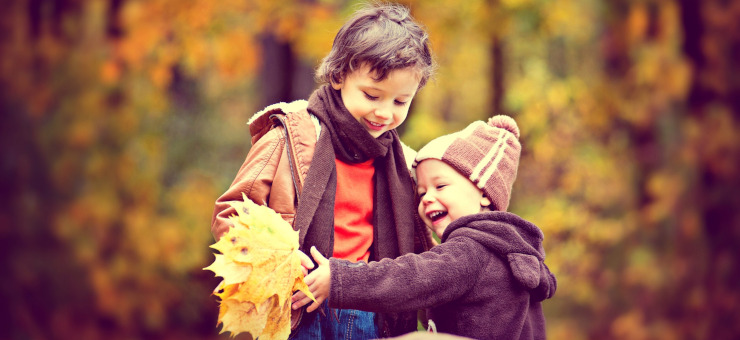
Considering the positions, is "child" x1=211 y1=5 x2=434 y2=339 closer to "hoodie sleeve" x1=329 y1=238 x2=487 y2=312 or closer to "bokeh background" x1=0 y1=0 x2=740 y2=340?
"hoodie sleeve" x1=329 y1=238 x2=487 y2=312

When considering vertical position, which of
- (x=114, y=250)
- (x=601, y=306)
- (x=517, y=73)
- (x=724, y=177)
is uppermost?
(x=517, y=73)

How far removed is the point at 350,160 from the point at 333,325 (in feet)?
1.80

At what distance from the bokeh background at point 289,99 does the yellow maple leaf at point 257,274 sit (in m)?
4.18

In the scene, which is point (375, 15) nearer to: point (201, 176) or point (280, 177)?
point (280, 177)

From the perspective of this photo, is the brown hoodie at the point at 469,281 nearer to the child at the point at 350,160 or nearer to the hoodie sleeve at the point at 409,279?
the hoodie sleeve at the point at 409,279

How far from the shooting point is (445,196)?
2627mm

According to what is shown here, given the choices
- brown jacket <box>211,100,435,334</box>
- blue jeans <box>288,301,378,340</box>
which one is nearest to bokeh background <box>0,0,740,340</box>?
brown jacket <box>211,100,435,334</box>

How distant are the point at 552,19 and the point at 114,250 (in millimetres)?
4190

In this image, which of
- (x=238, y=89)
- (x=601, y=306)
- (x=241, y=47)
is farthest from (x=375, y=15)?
(x=238, y=89)

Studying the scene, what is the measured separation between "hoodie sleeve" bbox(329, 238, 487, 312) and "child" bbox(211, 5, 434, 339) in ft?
0.69

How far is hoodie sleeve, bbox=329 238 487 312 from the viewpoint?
2.27 m

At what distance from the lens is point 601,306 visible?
→ 7703 millimetres

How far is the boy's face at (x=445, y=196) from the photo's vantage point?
2.62m

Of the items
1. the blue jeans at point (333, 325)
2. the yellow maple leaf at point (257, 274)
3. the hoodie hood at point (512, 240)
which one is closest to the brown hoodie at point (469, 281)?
the hoodie hood at point (512, 240)
